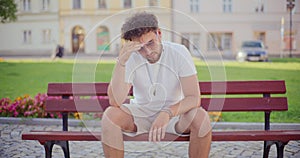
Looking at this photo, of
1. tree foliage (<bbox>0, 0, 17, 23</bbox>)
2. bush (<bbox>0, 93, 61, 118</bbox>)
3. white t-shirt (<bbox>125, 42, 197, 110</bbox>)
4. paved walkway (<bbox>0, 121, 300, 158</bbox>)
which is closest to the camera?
white t-shirt (<bbox>125, 42, 197, 110</bbox>)

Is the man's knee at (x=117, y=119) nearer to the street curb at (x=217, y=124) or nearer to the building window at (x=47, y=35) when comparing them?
the street curb at (x=217, y=124)

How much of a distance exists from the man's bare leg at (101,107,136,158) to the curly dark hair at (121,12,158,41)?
56 cm

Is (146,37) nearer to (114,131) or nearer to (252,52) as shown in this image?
(114,131)

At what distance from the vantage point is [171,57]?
3156 millimetres

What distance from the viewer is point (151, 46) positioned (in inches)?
118

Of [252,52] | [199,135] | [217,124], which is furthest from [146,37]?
[252,52]

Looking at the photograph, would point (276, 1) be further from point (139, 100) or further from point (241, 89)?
point (139, 100)

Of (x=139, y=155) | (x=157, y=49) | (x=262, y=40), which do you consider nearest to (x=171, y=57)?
(x=157, y=49)

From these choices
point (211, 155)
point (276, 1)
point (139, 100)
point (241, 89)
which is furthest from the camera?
point (276, 1)

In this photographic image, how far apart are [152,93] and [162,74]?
18 centimetres

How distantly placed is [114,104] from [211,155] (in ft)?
5.28

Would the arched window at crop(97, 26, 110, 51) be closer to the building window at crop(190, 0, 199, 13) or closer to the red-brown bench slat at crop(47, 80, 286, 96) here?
the red-brown bench slat at crop(47, 80, 286, 96)

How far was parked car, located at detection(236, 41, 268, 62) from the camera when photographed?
67.3ft

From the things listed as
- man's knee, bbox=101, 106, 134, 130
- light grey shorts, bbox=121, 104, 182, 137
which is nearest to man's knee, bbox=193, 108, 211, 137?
light grey shorts, bbox=121, 104, 182, 137
